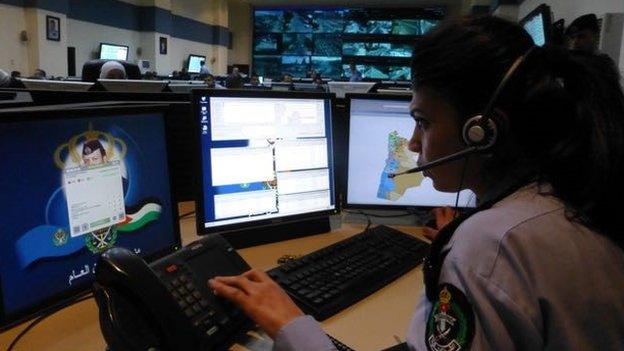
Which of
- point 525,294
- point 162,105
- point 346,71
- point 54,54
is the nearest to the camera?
point 525,294

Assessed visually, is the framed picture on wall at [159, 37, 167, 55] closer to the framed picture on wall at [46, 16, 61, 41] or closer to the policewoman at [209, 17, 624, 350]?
the framed picture on wall at [46, 16, 61, 41]

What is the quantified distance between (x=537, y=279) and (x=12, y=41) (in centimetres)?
758

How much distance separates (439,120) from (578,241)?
25cm

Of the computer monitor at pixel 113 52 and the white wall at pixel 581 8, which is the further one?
the computer monitor at pixel 113 52

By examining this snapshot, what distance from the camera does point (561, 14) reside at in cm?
567

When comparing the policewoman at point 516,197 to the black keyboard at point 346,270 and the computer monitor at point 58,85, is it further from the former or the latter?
the computer monitor at point 58,85

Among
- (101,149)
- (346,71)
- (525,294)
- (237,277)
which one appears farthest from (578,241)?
(346,71)

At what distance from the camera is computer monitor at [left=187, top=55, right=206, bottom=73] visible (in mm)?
10469

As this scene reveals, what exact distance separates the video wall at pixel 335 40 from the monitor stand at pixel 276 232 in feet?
36.0

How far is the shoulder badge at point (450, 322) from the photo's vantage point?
0.55 m

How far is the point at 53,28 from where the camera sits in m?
6.90

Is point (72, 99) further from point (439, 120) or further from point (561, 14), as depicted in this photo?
point (561, 14)

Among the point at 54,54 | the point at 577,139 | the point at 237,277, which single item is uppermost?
the point at 54,54

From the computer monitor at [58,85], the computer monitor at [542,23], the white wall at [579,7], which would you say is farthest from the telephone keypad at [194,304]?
the white wall at [579,7]
